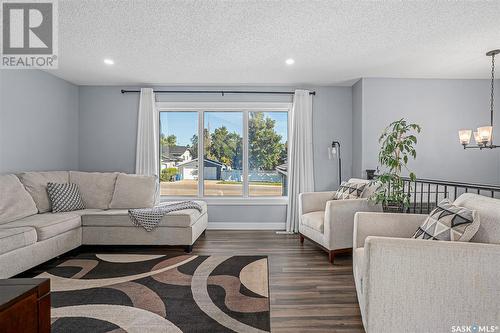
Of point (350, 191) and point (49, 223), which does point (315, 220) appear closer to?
point (350, 191)

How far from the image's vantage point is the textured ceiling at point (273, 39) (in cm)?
235

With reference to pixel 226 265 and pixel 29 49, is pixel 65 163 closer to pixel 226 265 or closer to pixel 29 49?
pixel 29 49

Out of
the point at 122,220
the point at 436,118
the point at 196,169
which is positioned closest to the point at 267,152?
the point at 196,169

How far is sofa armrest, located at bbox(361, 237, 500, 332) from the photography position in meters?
1.50

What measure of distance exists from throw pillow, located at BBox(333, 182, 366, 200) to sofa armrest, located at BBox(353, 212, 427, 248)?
1312 mm

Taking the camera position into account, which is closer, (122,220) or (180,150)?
(122,220)

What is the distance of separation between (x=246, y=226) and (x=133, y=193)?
6.07ft

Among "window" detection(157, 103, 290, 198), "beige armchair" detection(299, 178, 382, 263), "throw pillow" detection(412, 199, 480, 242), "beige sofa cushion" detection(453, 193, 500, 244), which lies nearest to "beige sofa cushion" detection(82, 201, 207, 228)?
"window" detection(157, 103, 290, 198)

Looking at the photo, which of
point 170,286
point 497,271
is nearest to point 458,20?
point 497,271

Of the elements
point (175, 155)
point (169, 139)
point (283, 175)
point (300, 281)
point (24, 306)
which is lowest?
point (300, 281)

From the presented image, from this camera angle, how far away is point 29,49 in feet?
10.3

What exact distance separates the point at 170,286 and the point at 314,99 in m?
3.57

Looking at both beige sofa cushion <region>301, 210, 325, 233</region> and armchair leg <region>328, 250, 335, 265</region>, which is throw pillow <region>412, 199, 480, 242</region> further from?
beige sofa cushion <region>301, 210, 325, 233</region>

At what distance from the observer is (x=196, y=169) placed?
4.85 metres
